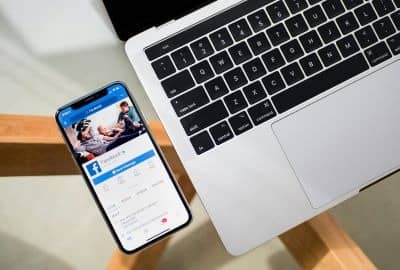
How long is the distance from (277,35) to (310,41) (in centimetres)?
3

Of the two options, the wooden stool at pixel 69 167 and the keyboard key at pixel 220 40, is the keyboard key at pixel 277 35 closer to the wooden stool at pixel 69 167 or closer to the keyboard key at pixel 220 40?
the keyboard key at pixel 220 40

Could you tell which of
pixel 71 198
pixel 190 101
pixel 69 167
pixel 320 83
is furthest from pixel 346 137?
pixel 71 198

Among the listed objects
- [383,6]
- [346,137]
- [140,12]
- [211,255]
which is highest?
[140,12]

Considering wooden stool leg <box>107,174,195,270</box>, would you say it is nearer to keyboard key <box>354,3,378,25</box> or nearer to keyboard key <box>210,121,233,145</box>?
keyboard key <box>210,121,233,145</box>

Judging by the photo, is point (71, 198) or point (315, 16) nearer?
point (315, 16)

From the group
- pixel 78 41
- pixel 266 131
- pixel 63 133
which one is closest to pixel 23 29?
pixel 78 41

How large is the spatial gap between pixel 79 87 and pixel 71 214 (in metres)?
0.18

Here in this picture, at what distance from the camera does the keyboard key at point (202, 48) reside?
20.0 inches

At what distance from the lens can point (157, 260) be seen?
2.38 feet

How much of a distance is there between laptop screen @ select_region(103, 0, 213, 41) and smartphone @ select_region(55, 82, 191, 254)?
0.12m

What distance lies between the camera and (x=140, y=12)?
57 cm

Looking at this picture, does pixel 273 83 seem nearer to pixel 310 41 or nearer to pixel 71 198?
pixel 310 41

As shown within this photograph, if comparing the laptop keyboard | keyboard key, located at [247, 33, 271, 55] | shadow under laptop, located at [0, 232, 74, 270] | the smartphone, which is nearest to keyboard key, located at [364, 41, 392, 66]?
the laptop keyboard

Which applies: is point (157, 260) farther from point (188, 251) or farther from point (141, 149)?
point (141, 149)
